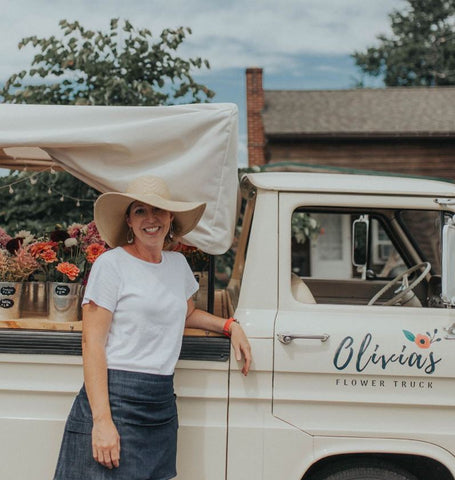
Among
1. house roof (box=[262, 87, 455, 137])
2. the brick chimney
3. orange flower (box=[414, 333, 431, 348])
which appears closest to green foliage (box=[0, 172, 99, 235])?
orange flower (box=[414, 333, 431, 348])

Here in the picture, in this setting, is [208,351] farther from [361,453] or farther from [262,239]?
[361,453]

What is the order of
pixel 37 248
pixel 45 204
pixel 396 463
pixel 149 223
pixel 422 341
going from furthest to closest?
pixel 45 204 < pixel 37 248 < pixel 396 463 < pixel 422 341 < pixel 149 223

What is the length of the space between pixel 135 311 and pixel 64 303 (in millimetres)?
701

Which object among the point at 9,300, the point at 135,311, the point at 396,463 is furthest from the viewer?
the point at 9,300

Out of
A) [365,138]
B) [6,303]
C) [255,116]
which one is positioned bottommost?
[6,303]

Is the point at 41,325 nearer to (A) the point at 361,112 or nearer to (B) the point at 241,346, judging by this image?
(B) the point at 241,346

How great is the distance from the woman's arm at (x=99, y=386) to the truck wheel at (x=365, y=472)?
40.8 inches

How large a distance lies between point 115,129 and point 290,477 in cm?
172

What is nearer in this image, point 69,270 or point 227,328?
point 227,328

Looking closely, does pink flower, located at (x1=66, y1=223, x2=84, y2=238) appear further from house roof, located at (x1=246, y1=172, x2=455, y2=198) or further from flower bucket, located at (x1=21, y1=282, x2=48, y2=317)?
house roof, located at (x1=246, y1=172, x2=455, y2=198)

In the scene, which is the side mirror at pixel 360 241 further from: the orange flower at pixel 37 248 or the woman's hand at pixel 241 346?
the orange flower at pixel 37 248

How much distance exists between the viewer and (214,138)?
277cm

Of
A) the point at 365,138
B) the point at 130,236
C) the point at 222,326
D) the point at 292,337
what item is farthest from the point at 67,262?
the point at 365,138

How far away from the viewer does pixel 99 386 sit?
2.30 metres
